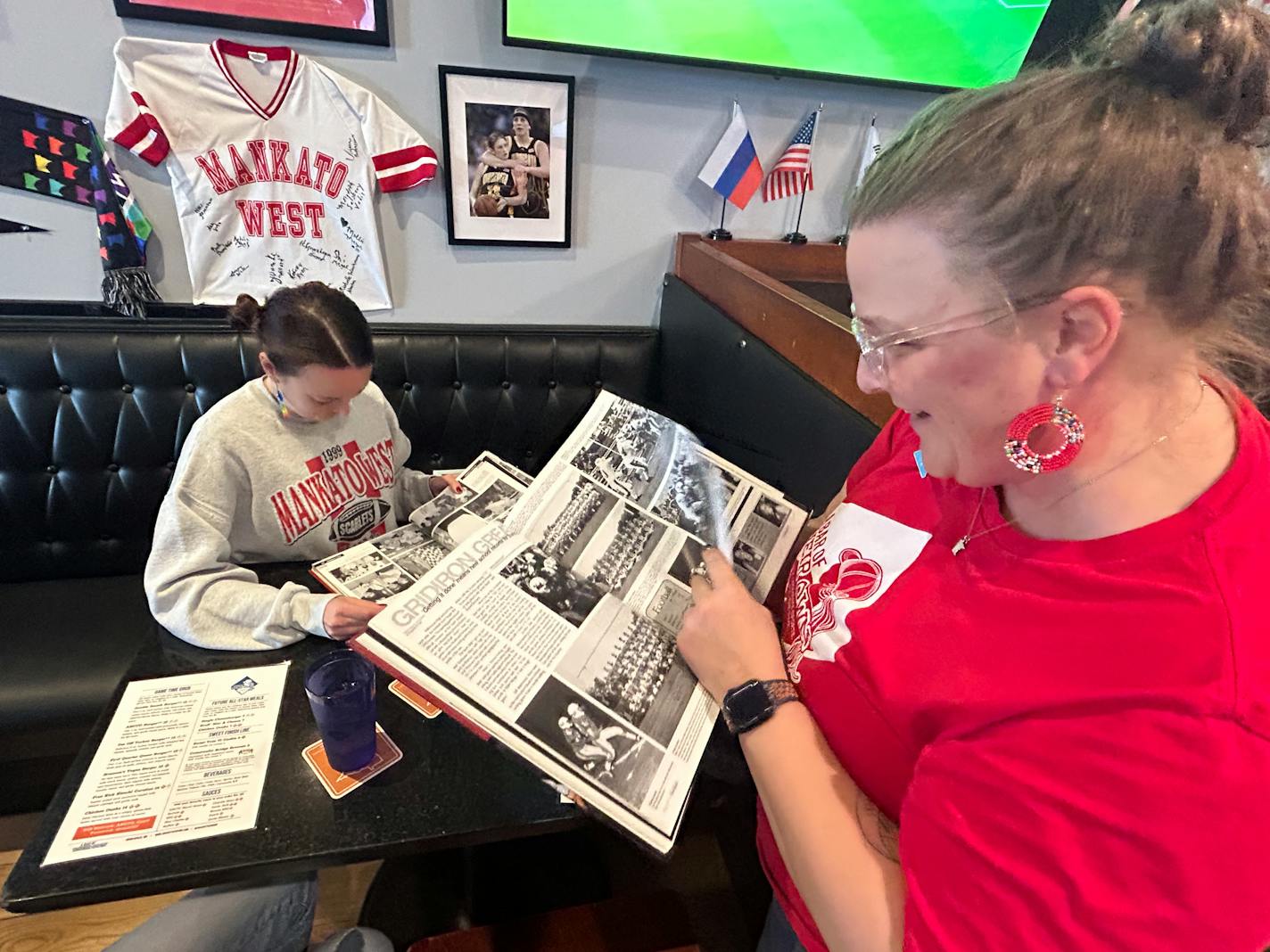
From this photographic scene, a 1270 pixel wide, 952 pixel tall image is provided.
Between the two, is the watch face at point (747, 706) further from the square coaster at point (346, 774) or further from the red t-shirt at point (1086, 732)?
the square coaster at point (346, 774)

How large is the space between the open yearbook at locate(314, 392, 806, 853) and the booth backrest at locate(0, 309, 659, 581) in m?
0.80

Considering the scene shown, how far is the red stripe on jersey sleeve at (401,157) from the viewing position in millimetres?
1683

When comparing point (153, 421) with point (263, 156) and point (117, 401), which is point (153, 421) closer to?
point (117, 401)

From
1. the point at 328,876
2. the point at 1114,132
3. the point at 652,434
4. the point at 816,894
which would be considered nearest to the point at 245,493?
the point at 652,434

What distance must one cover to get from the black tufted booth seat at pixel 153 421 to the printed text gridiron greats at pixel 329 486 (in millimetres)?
519

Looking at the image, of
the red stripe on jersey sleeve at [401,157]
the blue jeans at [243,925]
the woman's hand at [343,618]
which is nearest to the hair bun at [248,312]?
the woman's hand at [343,618]

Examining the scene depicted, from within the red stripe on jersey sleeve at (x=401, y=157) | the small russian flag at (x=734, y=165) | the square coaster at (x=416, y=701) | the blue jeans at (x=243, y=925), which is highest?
the small russian flag at (x=734, y=165)

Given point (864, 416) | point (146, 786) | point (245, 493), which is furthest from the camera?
point (245, 493)

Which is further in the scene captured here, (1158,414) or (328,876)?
(328,876)

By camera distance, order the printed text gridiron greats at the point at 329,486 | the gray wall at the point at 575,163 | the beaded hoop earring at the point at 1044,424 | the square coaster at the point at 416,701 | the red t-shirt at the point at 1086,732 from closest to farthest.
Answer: the red t-shirt at the point at 1086,732
the beaded hoop earring at the point at 1044,424
the square coaster at the point at 416,701
the printed text gridiron greats at the point at 329,486
the gray wall at the point at 575,163

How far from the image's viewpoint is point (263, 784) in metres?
0.77

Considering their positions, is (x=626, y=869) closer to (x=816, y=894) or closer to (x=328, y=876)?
(x=328, y=876)

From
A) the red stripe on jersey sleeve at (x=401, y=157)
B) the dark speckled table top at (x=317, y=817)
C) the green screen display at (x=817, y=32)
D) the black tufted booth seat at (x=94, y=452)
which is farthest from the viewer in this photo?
the red stripe on jersey sleeve at (x=401, y=157)

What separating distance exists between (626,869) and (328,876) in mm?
680
